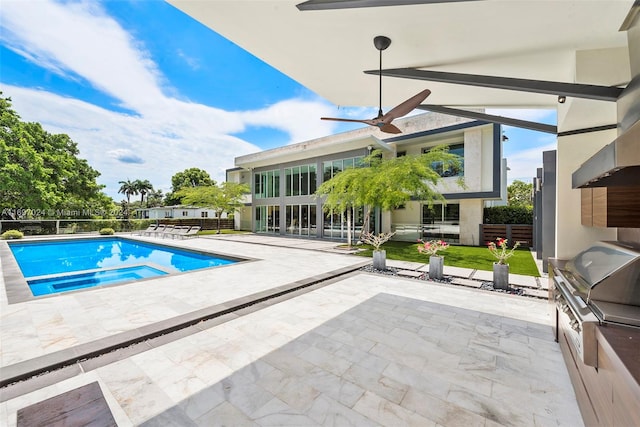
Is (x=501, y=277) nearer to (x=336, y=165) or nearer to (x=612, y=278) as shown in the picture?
(x=612, y=278)

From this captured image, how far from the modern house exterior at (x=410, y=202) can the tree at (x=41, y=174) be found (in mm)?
14167

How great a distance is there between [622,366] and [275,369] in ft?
8.83

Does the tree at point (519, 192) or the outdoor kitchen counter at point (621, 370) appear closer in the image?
the outdoor kitchen counter at point (621, 370)

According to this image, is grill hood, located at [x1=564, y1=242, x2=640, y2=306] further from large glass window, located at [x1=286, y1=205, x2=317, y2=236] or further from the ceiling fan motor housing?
large glass window, located at [x1=286, y1=205, x2=317, y2=236]

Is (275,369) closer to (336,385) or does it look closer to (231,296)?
(336,385)

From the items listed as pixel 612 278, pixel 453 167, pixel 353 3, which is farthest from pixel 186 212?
pixel 612 278

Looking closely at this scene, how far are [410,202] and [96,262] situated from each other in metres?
15.3

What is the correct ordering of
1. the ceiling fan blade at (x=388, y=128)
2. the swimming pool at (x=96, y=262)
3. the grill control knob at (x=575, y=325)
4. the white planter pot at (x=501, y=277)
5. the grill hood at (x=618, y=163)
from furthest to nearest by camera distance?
the swimming pool at (x=96, y=262), the white planter pot at (x=501, y=277), the ceiling fan blade at (x=388, y=128), the grill control knob at (x=575, y=325), the grill hood at (x=618, y=163)

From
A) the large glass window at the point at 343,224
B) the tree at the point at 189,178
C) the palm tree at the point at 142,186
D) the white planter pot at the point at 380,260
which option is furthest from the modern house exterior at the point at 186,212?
the white planter pot at the point at 380,260

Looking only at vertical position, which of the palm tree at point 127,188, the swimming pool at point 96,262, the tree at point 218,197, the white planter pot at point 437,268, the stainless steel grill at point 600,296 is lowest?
the swimming pool at point 96,262

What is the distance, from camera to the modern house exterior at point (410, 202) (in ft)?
43.5

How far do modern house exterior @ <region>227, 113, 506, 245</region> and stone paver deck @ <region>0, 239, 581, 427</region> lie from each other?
9.99 m

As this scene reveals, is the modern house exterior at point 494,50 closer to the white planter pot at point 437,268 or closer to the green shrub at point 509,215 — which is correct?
the white planter pot at point 437,268

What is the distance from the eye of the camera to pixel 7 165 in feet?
54.0
